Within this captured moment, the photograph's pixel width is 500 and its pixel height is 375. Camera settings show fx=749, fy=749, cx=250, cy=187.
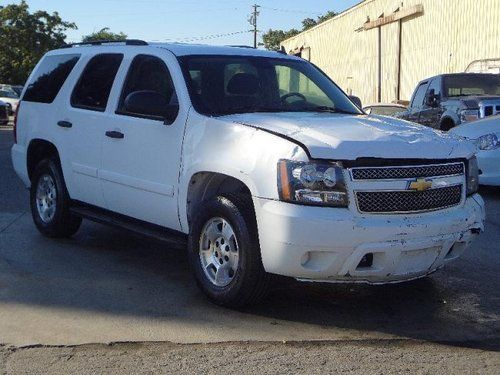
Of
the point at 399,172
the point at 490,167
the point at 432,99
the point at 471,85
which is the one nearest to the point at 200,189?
the point at 399,172

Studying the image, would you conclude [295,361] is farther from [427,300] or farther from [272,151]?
[427,300]

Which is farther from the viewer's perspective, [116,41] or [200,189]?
[116,41]

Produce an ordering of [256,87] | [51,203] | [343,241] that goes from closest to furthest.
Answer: [343,241] < [256,87] < [51,203]

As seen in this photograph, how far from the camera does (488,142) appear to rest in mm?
10633

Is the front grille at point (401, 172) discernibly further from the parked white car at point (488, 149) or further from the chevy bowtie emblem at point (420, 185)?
the parked white car at point (488, 149)

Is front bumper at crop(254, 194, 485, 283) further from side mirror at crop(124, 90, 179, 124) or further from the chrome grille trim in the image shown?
side mirror at crop(124, 90, 179, 124)

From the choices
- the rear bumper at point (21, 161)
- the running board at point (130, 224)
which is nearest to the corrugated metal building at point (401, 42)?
the rear bumper at point (21, 161)

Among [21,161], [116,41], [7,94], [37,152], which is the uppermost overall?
[116,41]

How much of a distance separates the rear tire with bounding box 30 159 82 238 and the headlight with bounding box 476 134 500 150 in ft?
19.6

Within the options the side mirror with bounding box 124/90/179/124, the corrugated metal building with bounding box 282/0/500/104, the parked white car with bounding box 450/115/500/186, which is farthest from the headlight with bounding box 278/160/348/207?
the corrugated metal building with bounding box 282/0/500/104

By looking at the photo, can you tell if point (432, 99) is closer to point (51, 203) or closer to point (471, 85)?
point (471, 85)

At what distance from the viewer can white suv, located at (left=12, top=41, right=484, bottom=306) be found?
4.80 meters

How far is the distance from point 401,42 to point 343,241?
29142 millimetres

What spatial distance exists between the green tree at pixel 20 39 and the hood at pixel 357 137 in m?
58.6
